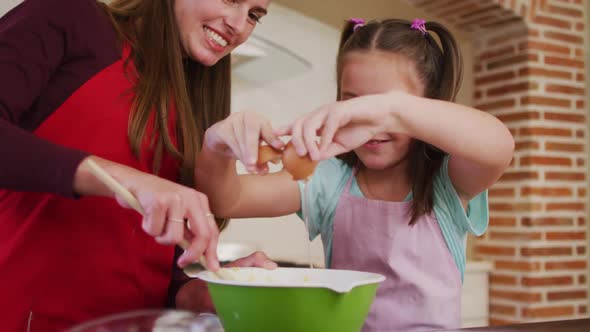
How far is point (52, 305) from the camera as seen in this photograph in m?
0.99

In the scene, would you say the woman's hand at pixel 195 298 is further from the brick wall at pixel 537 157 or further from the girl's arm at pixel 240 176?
the brick wall at pixel 537 157

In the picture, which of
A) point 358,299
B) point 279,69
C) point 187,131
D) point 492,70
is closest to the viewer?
point 358,299

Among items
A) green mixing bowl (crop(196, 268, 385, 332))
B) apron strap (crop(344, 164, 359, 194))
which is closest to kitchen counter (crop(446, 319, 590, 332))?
green mixing bowl (crop(196, 268, 385, 332))

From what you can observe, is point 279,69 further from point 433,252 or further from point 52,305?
point 52,305

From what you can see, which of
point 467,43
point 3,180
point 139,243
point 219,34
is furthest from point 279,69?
point 3,180

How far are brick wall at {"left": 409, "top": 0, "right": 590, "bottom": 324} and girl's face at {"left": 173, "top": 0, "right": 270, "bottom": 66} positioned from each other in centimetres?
204

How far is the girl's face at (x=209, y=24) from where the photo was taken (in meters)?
1.14

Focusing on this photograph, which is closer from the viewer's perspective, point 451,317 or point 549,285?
point 451,317

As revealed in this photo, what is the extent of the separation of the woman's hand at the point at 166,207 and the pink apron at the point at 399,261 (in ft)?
1.52

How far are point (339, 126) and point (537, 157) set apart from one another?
2.33 meters

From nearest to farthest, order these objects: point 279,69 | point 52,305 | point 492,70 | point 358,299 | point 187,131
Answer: point 358,299
point 52,305
point 187,131
point 279,69
point 492,70

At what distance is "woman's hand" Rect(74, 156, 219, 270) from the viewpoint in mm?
710

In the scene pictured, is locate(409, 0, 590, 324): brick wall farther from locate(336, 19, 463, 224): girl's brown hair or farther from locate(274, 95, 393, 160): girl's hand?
locate(274, 95, 393, 160): girl's hand

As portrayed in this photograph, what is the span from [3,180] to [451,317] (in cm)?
80
